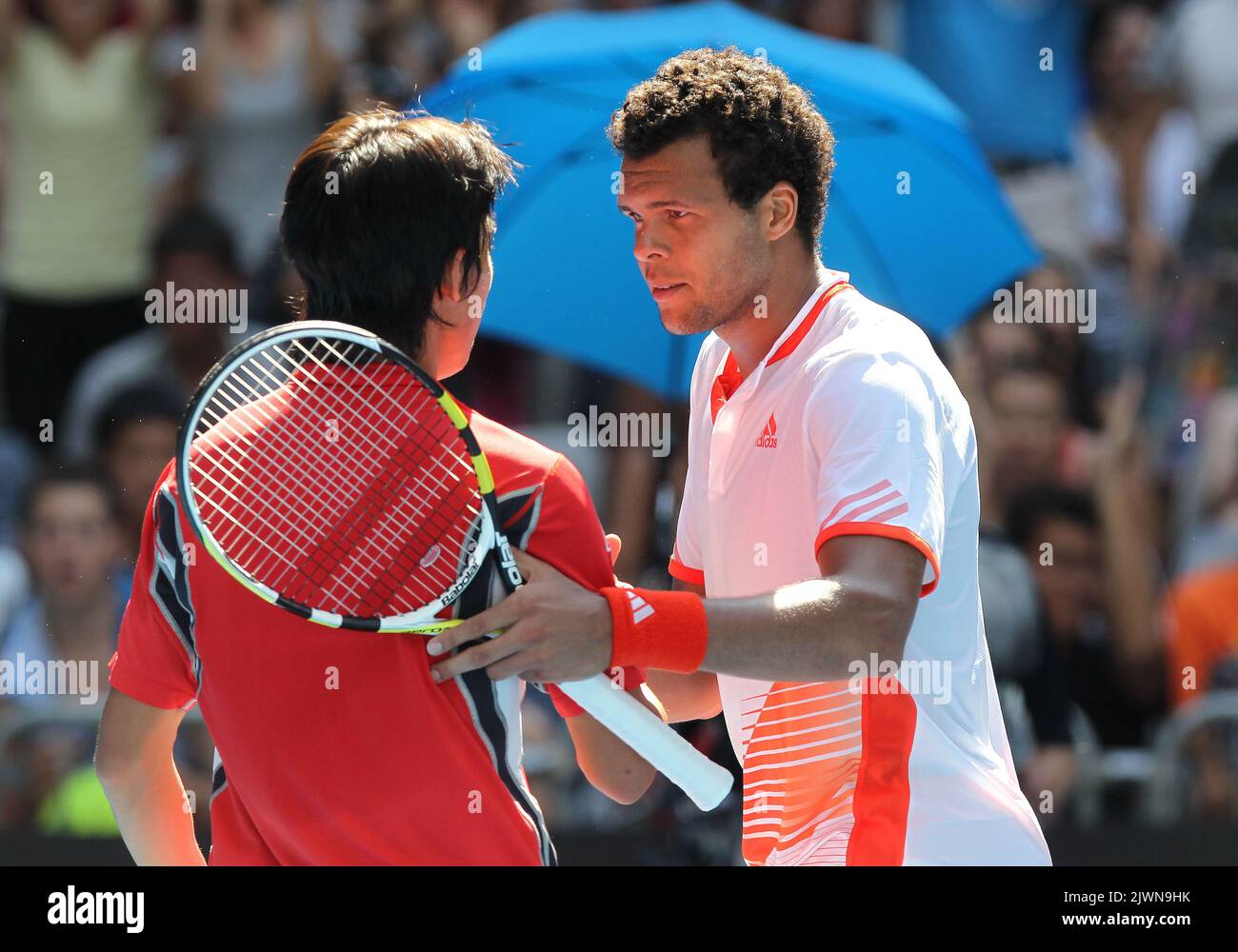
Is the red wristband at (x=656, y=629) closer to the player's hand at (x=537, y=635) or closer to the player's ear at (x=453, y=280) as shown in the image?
the player's hand at (x=537, y=635)

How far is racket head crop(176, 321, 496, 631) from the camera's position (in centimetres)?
208

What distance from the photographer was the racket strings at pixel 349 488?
2.10m

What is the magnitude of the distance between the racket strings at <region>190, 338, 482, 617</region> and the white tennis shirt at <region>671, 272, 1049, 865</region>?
570mm

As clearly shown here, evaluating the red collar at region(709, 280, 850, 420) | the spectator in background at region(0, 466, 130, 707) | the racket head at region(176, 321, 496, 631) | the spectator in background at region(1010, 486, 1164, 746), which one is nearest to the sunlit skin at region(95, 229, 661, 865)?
the racket head at region(176, 321, 496, 631)

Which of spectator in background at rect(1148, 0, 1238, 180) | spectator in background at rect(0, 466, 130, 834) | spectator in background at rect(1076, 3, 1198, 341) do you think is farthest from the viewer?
spectator in background at rect(1148, 0, 1238, 180)

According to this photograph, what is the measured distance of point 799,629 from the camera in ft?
7.34

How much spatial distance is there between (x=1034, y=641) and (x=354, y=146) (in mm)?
3397

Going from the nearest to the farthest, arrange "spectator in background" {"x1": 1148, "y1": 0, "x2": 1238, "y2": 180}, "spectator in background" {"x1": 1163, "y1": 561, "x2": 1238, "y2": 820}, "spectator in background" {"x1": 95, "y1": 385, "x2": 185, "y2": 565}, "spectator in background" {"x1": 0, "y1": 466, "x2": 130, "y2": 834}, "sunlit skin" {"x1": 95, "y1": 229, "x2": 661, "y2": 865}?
"sunlit skin" {"x1": 95, "y1": 229, "x2": 661, "y2": 865}, "spectator in background" {"x1": 0, "y1": 466, "x2": 130, "y2": 834}, "spectator in background" {"x1": 95, "y1": 385, "x2": 185, "y2": 565}, "spectator in background" {"x1": 1163, "y1": 561, "x2": 1238, "y2": 820}, "spectator in background" {"x1": 1148, "y1": 0, "x2": 1238, "y2": 180}

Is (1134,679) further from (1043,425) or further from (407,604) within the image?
(407,604)

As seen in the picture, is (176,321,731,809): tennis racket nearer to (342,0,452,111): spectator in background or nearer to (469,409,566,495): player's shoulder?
(469,409,566,495): player's shoulder

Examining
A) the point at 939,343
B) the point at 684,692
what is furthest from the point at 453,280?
the point at 939,343

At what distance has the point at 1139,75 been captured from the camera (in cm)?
613
